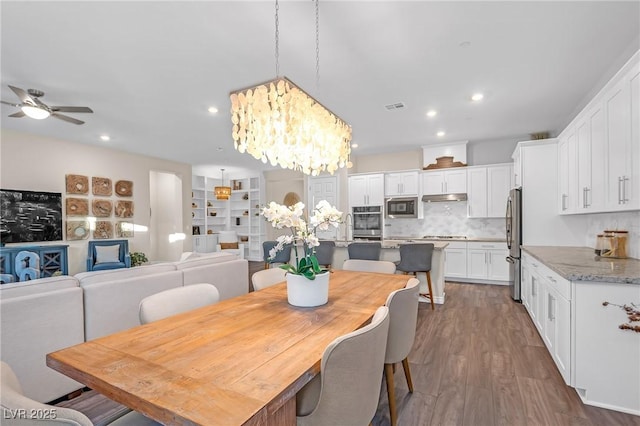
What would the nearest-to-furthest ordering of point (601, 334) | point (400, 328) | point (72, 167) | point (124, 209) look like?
point (400, 328) < point (601, 334) < point (72, 167) < point (124, 209)

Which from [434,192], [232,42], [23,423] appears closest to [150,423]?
[23,423]

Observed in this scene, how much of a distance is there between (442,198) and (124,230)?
6.86 meters

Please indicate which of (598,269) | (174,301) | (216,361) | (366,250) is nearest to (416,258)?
(366,250)

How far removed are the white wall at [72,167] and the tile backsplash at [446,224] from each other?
18.6ft

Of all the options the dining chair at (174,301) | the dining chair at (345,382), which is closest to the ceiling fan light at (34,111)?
the dining chair at (174,301)

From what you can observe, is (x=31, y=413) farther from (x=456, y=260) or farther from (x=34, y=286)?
(x=456, y=260)

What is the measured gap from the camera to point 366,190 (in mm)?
6688

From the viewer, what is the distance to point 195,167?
881 cm

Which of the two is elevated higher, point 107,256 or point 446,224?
point 446,224

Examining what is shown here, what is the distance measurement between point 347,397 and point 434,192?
5676 mm

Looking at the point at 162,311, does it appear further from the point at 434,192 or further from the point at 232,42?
the point at 434,192

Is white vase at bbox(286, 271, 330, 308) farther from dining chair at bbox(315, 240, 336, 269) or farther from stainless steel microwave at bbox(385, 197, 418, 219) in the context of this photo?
stainless steel microwave at bbox(385, 197, 418, 219)

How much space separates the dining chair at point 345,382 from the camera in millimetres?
1048

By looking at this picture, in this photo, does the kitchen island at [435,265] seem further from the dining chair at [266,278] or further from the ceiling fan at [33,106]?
the ceiling fan at [33,106]
